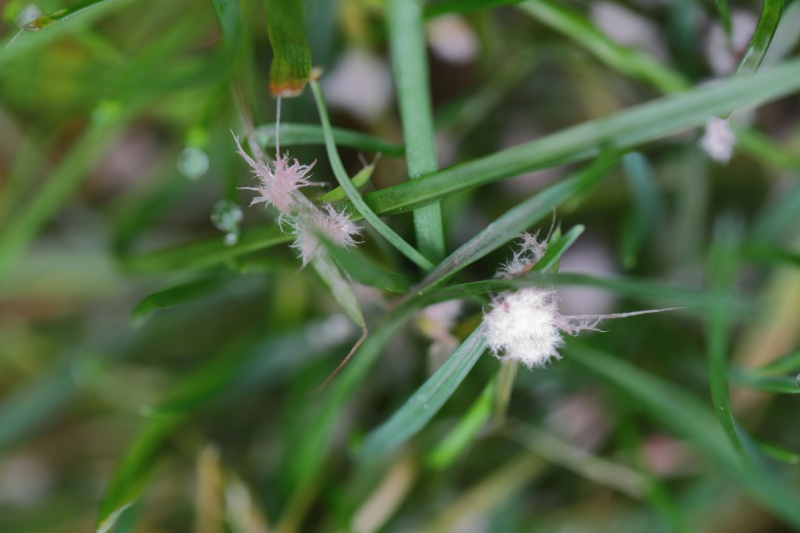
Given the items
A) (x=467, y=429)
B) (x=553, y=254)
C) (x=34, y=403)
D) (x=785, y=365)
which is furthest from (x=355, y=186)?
(x=34, y=403)

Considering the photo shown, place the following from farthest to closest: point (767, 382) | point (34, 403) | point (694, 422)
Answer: point (34, 403) → point (694, 422) → point (767, 382)

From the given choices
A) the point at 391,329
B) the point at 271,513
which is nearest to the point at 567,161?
the point at 391,329

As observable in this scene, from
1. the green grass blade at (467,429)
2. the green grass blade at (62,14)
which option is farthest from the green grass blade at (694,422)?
the green grass blade at (62,14)

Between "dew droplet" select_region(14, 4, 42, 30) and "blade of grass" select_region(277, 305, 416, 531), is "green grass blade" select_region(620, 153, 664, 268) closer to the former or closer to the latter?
"blade of grass" select_region(277, 305, 416, 531)

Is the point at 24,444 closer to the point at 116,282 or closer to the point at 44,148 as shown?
the point at 116,282

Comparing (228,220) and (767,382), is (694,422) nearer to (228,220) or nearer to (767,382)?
(767,382)

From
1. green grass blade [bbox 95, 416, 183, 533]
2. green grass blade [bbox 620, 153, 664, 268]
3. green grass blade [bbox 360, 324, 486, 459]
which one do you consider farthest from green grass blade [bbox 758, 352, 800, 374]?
green grass blade [bbox 95, 416, 183, 533]
